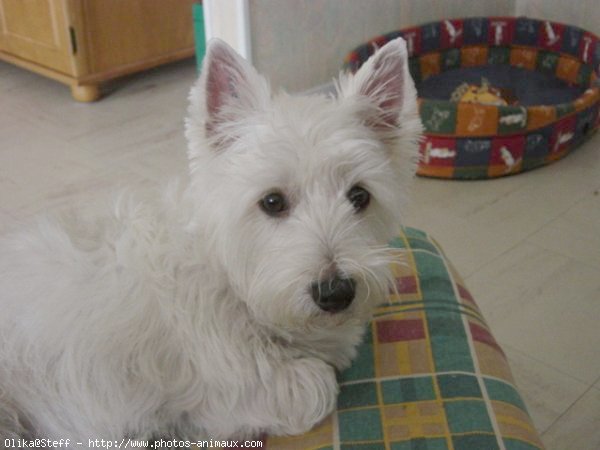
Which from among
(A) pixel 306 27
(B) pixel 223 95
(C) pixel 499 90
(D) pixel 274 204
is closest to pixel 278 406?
(D) pixel 274 204

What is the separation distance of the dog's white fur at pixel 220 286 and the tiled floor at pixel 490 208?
44 centimetres

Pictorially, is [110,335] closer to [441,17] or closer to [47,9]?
[47,9]

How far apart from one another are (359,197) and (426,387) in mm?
416

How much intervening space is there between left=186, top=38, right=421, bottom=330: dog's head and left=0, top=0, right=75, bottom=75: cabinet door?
2801 millimetres

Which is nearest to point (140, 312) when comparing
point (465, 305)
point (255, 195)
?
point (255, 195)

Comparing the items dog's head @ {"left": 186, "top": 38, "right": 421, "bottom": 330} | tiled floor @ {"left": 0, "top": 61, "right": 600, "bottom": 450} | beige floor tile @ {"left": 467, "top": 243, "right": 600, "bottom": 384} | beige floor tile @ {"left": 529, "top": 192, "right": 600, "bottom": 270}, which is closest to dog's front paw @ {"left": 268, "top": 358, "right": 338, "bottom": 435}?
dog's head @ {"left": 186, "top": 38, "right": 421, "bottom": 330}

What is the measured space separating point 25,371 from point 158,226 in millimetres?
373

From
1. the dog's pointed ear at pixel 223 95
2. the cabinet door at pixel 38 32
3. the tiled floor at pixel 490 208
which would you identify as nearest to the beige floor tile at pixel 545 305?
the tiled floor at pixel 490 208

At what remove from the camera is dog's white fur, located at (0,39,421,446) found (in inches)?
50.4

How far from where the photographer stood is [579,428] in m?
1.95

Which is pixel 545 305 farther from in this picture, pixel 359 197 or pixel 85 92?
pixel 85 92

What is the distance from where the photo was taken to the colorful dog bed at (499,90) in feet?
10.2

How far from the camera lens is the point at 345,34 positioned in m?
3.79

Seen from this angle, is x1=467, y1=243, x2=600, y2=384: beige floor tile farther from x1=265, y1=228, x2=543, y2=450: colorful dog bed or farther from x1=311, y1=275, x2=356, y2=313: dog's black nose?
x1=311, y1=275, x2=356, y2=313: dog's black nose
